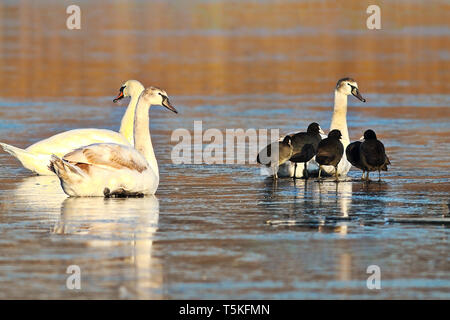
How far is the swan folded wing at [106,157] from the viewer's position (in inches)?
498

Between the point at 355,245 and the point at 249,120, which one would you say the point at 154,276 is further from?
the point at 249,120

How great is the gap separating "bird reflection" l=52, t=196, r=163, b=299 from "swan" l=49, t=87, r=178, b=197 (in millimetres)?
115

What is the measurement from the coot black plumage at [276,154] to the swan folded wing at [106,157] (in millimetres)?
2541

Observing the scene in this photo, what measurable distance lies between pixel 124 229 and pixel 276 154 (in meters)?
4.46

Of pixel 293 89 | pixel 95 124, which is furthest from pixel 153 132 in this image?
pixel 293 89

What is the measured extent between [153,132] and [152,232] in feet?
30.5

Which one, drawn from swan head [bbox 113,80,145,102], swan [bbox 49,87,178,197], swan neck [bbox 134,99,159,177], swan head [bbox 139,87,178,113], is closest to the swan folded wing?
swan [bbox 49,87,178,197]

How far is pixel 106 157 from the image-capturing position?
1266 centimetres

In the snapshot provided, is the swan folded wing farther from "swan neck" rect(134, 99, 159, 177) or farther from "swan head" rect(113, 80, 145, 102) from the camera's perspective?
"swan head" rect(113, 80, 145, 102)

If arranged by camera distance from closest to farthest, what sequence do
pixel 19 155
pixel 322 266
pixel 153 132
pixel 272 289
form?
pixel 272 289 → pixel 322 266 → pixel 19 155 → pixel 153 132

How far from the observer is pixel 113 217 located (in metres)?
11.5

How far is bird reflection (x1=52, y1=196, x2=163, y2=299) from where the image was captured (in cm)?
872

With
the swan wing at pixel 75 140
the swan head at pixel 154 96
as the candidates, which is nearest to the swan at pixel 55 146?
the swan wing at pixel 75 140

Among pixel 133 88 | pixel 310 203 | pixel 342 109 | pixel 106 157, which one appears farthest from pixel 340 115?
pixel 106 157
